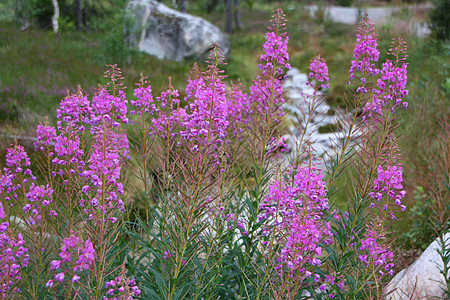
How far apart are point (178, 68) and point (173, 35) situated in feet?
7.48

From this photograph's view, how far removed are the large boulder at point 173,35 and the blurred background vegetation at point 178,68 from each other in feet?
2.73

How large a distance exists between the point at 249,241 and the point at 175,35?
464 inches

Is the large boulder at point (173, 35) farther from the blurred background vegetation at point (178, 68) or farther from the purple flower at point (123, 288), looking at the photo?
the purple flower at point (123, 288)

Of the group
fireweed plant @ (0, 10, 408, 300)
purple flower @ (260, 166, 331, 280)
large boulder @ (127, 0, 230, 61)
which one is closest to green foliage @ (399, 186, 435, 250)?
fireweed plant @ (0, 10, 408, 300)

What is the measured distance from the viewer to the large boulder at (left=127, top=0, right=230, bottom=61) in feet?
44.2

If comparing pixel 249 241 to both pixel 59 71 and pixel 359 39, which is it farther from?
pixel 59 71

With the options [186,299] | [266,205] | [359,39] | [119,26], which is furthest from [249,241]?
[119,26]

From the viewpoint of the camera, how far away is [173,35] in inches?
544

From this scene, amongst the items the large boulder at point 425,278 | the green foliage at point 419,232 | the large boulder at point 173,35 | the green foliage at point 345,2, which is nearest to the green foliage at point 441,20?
the large boulder at point 173,35

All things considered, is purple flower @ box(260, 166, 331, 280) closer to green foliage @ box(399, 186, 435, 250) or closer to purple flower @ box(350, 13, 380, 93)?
purple flower @ box(350, 13, 380, 93)

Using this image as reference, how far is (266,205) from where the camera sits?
281 cm

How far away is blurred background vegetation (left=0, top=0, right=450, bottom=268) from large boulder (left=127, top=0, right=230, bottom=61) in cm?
83

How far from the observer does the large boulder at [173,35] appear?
1348 cm

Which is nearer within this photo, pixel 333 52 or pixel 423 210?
pixel 423 210
